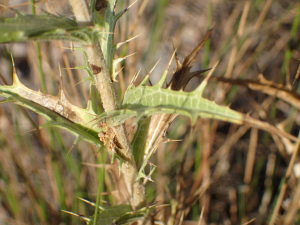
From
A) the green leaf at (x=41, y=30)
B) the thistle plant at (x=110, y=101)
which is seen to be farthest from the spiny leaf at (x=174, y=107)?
the green leaf at (x=41, y=30)

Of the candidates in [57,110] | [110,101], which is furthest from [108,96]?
[57,110]

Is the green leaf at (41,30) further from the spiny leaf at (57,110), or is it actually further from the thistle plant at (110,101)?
the spiny leaf at (57,110)

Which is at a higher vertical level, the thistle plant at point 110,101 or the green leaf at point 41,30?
the green leaf at point 41,30

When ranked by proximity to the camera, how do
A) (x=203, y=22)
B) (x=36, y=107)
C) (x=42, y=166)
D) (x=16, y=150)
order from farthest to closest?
1. (x=203, y=22)
2. (x=42, y=166)
3. (x=16, y=150)
4. (x=36, y=107)

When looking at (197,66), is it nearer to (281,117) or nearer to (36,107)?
(281,117)

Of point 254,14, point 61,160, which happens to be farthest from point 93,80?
point 254,14

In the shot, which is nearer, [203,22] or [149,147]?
[149,147]
